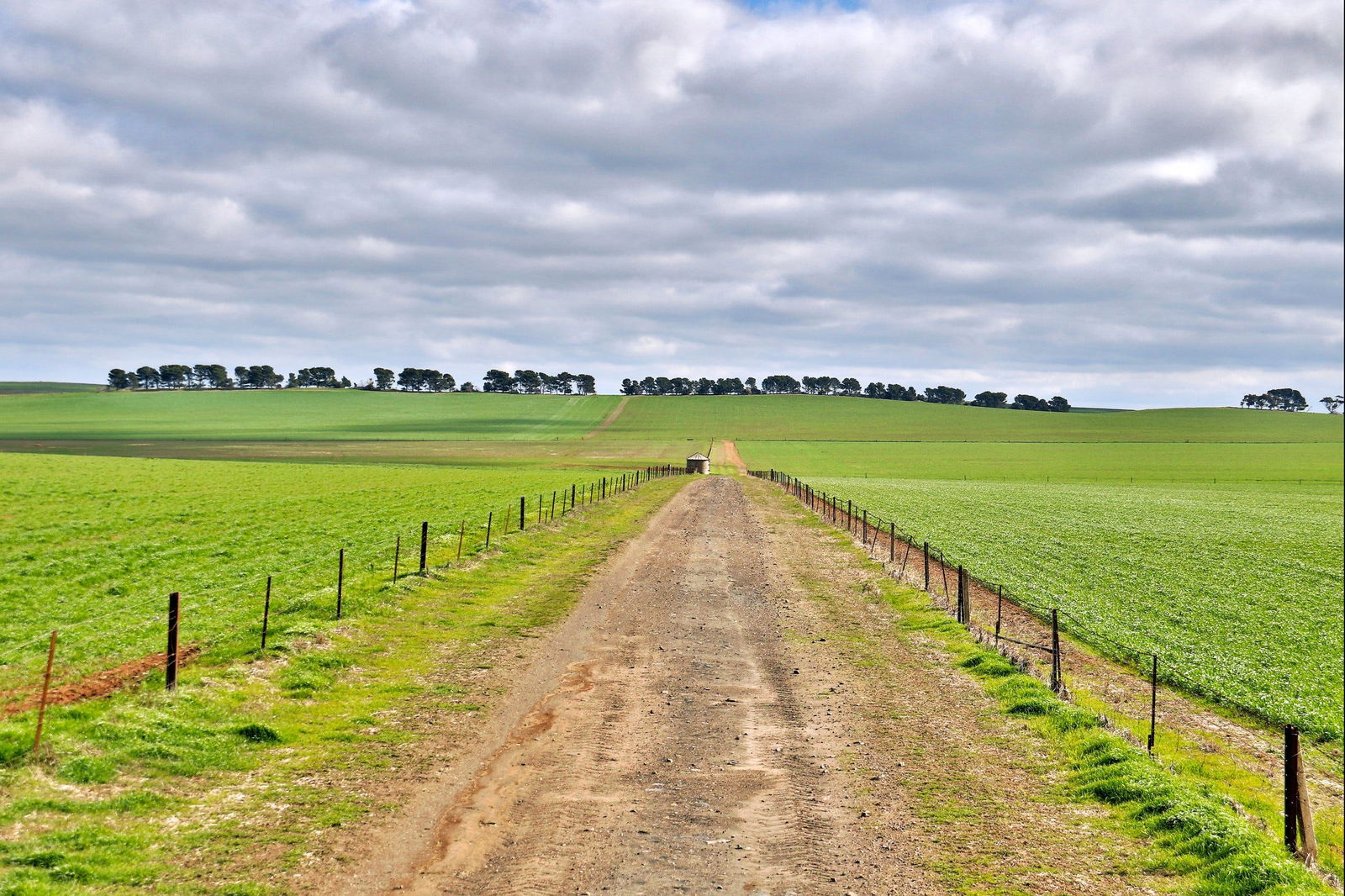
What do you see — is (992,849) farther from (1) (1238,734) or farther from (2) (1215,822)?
(1) (1238,734)

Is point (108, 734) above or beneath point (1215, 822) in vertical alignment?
above

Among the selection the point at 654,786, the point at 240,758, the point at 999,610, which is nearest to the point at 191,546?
the point at 240,758

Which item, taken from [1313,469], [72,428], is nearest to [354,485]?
[1313,469]

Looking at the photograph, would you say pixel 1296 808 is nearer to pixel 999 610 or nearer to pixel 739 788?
pixel 739 788

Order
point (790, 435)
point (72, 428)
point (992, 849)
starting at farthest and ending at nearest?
point (790, 435) < point (72, 428) < point (992, 849)

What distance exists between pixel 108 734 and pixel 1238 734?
1901cm

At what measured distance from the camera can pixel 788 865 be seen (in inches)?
357

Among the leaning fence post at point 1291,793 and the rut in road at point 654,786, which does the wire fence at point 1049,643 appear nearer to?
the leaning fence post at point 1291,793

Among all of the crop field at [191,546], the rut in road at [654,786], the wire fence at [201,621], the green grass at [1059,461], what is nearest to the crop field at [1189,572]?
the rut in road at [654,786]

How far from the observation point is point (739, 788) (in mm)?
11055

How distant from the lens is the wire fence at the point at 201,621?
49.1 feet

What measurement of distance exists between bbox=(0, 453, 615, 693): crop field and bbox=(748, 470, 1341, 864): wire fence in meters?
14.7

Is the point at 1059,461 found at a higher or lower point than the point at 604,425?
lower

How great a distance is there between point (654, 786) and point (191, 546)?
92.9ft
